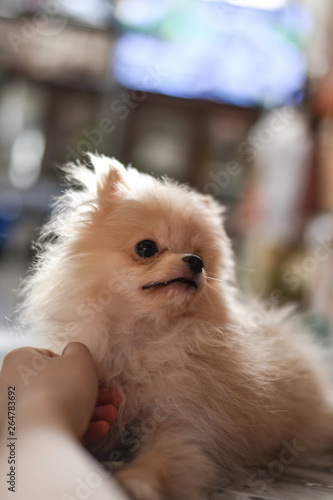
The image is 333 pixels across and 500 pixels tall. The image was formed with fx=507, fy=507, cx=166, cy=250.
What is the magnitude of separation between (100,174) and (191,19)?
3.92m

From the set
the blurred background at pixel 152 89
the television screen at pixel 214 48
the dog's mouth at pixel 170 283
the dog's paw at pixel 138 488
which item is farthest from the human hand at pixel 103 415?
Result: the television screen at pixel 214 48

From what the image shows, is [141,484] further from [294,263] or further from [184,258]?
[294,263]

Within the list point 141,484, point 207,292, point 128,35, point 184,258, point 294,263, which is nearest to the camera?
point 141,484

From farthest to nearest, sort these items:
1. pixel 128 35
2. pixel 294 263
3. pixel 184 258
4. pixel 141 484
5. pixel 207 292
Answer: pixel 128 35 → pixel 294 263 → pixel 207 292 → pixel 184 258 → pixel 141 484

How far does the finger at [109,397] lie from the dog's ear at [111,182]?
0.45m

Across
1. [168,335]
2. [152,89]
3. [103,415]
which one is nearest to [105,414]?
[103,415]

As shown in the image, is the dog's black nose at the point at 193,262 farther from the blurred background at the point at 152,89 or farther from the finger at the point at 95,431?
the blurred background at the point at 152,89

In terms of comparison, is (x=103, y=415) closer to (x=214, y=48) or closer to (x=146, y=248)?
(x=146, y=248)

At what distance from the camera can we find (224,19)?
15.2ft

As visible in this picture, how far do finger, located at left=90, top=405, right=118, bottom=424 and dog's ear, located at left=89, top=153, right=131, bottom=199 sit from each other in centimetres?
49

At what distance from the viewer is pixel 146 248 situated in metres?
1.10

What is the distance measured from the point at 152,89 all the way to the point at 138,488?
4.43 m

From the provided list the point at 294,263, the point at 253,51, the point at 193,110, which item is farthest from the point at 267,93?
the point at 294,263

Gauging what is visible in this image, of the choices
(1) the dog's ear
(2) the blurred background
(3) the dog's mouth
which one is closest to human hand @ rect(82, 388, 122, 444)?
(3) the dog's mouth
